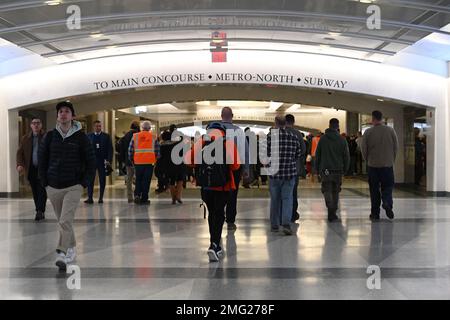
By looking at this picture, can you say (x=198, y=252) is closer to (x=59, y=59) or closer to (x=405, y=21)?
(x=405, y=21)

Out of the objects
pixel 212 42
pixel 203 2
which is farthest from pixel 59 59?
pixel 203 2

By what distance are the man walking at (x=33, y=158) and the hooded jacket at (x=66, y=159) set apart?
138 inches

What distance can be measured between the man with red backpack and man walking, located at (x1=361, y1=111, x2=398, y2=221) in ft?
12.6

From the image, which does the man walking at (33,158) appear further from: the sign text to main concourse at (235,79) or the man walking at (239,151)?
the sign text to main concourse at (235,79)

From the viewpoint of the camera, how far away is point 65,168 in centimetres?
615

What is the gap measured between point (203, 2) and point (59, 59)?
633cm

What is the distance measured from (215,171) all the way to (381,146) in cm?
414

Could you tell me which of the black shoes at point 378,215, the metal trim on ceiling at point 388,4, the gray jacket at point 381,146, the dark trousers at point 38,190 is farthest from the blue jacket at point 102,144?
the black shoes at point 378,215

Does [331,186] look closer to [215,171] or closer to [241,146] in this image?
[241,146]

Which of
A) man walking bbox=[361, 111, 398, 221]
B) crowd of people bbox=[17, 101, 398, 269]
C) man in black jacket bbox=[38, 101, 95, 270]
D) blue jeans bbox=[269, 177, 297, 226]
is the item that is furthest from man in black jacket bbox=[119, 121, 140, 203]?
man in black jacket bbox=[38, 101, 95, 270]

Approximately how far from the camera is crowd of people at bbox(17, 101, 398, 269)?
625 cm

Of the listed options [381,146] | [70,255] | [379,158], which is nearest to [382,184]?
[379,158]

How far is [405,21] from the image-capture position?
36.6 feet

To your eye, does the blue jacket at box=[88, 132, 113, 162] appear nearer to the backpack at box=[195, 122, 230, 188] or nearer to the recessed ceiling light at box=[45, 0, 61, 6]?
the recessed ceiling light at box=[45, 0, 61, 6]
